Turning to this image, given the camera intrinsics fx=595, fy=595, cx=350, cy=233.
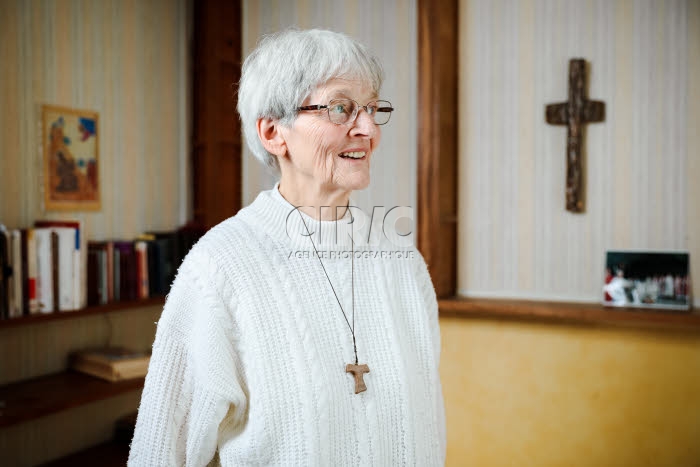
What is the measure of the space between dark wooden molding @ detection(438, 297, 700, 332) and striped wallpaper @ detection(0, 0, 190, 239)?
1737 millimetres

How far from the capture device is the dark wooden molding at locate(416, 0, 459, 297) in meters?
2.73

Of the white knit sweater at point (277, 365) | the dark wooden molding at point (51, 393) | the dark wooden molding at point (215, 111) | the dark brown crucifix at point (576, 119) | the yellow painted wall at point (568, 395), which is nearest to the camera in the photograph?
the white knit sweater at point (277, 365)

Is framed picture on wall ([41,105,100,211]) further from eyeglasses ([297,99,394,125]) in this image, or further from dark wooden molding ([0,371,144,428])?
eyeglasses ([297,99,394,125])

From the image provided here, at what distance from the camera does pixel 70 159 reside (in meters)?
2.81

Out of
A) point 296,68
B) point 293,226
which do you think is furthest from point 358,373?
point 296,68

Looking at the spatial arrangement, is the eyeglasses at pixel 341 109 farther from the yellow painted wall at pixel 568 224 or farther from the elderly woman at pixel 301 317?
the yellow painted wall at pixel 568 224

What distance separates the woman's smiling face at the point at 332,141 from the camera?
3.97ft

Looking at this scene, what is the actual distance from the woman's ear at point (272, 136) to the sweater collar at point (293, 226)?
0.09m

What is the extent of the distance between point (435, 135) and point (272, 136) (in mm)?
1569

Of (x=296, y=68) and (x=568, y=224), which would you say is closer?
(x=296, y=68)

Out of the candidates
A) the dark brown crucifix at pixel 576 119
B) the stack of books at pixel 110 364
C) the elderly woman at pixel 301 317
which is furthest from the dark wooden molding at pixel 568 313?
the stack of books at pixel 110 364

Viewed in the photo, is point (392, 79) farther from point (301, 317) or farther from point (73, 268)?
point (301, 317)

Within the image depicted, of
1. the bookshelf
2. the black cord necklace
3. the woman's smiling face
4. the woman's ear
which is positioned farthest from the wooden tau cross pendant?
the bookshelf

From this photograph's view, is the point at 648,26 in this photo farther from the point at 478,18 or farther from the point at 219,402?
the point at 219,402
